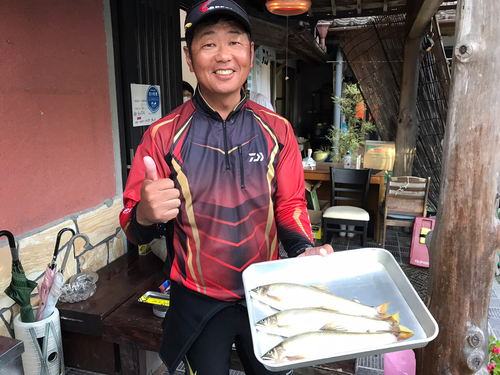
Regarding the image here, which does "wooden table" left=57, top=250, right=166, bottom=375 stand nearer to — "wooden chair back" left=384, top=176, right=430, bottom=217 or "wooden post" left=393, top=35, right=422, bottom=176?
"wooden chair back" left=384, top=176, right=430, bottom=217

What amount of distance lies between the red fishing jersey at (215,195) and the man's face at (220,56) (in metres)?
0.13

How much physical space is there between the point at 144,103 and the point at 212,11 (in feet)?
7.93

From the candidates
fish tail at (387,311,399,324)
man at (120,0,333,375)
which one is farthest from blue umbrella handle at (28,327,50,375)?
fish tail at (387,311,399,324)

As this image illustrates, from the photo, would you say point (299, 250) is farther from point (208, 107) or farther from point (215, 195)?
point (208, 107)

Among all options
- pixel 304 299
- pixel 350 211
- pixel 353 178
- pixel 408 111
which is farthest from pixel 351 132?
pixel 304 299

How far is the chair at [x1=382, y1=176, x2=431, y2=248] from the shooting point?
5.41m

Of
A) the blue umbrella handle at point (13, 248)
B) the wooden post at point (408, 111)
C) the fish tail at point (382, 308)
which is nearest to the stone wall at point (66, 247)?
the blue umbrella handle at point (13, 248)

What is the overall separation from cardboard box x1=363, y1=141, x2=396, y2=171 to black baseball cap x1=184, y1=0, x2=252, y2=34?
516 centimetres

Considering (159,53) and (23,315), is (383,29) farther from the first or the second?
(23,315)

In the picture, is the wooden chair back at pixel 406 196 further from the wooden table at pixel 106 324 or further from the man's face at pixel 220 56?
the man's face at pixel 220 56

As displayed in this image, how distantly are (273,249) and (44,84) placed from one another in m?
2.01

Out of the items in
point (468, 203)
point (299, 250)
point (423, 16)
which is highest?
point (423, 16)

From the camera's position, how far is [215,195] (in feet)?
5.35

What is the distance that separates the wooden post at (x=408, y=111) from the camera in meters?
5.50
